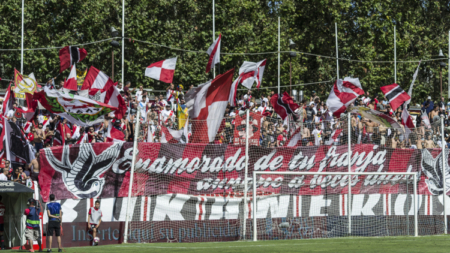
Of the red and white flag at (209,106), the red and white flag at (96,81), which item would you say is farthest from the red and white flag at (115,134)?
the red and white flag at (209,106)

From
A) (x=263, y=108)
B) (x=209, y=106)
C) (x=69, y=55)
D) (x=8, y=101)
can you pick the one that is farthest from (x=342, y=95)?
(x=8, y=101)

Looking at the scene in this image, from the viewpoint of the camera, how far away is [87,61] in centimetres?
4366

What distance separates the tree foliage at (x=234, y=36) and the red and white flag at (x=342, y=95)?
19.1 metres

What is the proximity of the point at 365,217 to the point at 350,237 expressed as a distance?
136cm

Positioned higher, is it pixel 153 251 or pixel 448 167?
pixel 448 167

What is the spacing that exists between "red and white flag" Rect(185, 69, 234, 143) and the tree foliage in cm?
2264

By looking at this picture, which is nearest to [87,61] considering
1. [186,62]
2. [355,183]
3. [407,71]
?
[186,62]

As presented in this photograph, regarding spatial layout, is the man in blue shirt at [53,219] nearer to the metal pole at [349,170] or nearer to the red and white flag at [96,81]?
the red and white flag at [96,81]

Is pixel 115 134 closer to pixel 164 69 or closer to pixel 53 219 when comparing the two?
pixel 164 69

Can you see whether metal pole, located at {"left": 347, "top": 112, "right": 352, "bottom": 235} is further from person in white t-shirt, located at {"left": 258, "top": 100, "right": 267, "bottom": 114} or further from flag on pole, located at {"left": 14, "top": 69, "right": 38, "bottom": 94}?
flag on pole, located at {"left": 14, "top": 69, "right": 38, "bottom": 94}

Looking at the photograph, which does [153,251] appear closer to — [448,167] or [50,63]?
[448,167]

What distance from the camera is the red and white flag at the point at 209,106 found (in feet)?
66.2

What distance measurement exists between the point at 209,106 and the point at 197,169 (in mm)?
2032

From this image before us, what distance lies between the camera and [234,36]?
1797 inches
